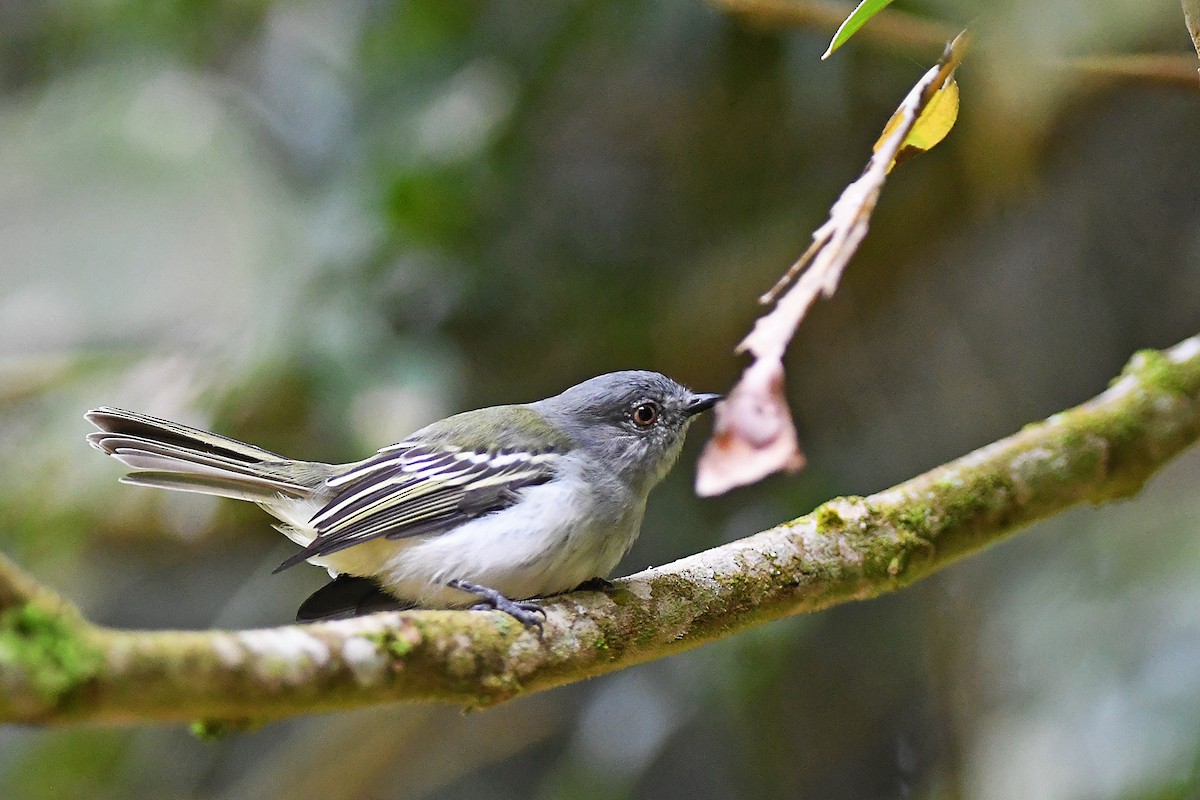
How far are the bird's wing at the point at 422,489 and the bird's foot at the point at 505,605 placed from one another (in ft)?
0.68

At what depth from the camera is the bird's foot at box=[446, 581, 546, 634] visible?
190 centimetres

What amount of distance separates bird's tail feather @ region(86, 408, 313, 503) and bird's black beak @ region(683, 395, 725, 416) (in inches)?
37.5

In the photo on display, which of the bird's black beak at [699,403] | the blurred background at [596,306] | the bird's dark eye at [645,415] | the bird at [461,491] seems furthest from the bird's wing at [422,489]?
the blurred background at [596,306]

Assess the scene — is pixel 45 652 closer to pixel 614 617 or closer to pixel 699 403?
pixel 614 617

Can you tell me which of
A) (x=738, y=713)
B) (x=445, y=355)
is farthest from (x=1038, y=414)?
(x=445, y=355)

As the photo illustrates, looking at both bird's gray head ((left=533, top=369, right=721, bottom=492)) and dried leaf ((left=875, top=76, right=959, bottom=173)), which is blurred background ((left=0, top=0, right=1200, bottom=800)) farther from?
dried leaf ((left=875, top=76, right=959, bottom=173))

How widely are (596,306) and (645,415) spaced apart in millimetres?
2014

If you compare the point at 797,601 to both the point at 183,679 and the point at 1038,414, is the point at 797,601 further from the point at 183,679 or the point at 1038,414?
the point at 1038,414

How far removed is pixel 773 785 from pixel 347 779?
5.63 ft

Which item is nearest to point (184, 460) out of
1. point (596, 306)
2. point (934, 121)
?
point (934, 121)

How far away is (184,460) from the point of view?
2.40 meters

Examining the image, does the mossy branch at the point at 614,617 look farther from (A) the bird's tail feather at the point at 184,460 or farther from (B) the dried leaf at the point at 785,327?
(A) the bird's tail feather at the point at 184,460

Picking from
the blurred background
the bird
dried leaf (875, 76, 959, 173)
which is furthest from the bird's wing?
dried leaf (875, 76, 959, 173)

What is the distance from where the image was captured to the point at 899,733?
4.78 meters
